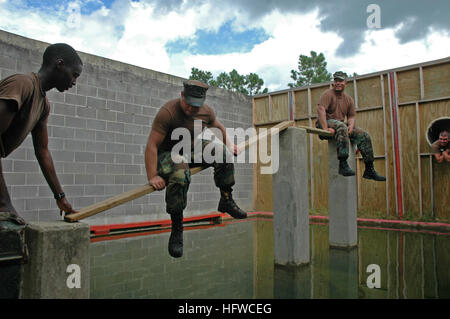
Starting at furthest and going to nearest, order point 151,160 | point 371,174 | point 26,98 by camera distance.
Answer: point 371,174 < point 151,160 < point 26,98

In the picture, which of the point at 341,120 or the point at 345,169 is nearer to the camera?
the point at 345,169

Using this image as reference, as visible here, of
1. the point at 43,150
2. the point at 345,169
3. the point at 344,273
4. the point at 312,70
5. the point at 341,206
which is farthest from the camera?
the point at 312,70

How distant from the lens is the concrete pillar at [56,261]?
1.88 m

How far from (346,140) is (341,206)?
122cm

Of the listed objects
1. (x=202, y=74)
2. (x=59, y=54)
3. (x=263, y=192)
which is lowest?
(x=263, y=192)

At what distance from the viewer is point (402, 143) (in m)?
7.69

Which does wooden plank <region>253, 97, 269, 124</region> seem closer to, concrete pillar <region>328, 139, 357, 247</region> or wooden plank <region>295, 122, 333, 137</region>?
concrete pillar <region>328, 139, 357, 247</region>

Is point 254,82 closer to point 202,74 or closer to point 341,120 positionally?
point 202,74

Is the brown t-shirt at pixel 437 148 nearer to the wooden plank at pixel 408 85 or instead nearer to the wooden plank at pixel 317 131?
the wooden plank at pixel 408 85

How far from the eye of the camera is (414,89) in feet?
24.9

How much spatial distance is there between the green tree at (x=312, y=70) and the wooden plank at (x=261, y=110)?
23.8 m

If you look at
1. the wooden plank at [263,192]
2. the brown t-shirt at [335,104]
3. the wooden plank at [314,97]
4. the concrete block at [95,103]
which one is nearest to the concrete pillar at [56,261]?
the brown t-shirt at [335,104]

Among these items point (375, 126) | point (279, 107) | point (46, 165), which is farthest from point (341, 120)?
point (279, 107)

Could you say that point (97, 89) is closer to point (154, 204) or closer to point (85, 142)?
point (85, 142)
